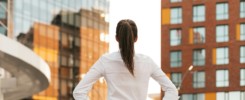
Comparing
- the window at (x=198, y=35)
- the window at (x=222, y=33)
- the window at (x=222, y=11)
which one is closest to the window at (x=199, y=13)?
the window at (x=198, y=35)

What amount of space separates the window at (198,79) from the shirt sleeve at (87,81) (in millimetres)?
76797

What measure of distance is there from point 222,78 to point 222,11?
817 cm

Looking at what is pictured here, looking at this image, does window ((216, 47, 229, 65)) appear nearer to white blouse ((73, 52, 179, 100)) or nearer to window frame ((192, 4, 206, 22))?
window frame ((192, 4, 206, 22))

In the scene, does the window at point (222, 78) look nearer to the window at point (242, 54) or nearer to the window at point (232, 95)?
the window at point (232, 95)

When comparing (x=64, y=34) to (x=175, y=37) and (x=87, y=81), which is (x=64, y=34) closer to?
(x=175, y=37)

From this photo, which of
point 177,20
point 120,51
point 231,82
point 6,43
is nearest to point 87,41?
point 177,20

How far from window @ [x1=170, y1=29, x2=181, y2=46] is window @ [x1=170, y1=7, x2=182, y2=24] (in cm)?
113

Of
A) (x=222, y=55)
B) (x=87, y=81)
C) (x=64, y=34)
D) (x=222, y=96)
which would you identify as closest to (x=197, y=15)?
(x=222, y=55)

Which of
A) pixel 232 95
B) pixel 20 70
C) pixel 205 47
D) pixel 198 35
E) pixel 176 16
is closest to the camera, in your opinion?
pixel 20 70

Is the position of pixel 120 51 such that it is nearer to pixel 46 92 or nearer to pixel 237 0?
pixel 46 92

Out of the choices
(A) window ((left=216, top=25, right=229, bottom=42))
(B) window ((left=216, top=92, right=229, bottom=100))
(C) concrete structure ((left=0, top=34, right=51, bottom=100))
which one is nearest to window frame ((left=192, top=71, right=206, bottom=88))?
(B) window ((left=216, top=92, right=229, bottom=100))

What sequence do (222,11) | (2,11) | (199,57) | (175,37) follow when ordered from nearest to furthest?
1. (2,11)
2. (199,57)
3. (222,11)
4. (175,37)

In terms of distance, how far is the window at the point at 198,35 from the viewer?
81.9 m

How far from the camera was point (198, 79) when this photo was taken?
80.3 meters
